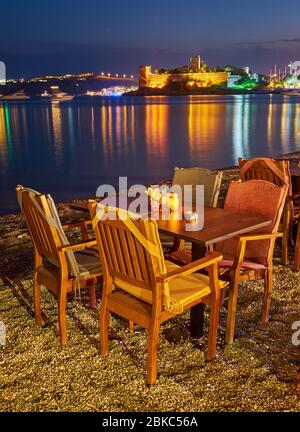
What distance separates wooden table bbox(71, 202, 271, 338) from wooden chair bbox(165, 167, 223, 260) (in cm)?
73

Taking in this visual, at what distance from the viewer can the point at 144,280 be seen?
2.77 meters

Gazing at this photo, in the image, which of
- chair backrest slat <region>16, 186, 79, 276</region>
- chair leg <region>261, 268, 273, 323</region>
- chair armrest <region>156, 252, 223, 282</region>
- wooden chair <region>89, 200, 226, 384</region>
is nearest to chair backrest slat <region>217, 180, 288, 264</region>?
chair leg <region>261, 268, 273, 323</region>

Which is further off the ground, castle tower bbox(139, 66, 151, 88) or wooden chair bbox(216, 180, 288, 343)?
castle tower bbox(139, 66, 151, 88)

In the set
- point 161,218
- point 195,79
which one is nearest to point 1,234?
point 161,218

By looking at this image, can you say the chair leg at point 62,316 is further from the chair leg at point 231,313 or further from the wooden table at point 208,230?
the chair leg at point 231,313

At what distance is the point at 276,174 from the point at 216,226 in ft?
5.85

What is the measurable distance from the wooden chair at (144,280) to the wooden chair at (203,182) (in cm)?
107

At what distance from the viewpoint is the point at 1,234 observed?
668 centimetres

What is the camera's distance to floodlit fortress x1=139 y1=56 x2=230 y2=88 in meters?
141

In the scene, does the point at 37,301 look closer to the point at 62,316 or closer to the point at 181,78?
the point at 62,316

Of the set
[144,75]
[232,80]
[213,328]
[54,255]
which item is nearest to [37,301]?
[54,255]

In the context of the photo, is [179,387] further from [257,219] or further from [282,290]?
[282,290]

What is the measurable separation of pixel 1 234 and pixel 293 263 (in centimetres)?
400

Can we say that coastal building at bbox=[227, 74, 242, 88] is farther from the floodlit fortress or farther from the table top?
the table top
